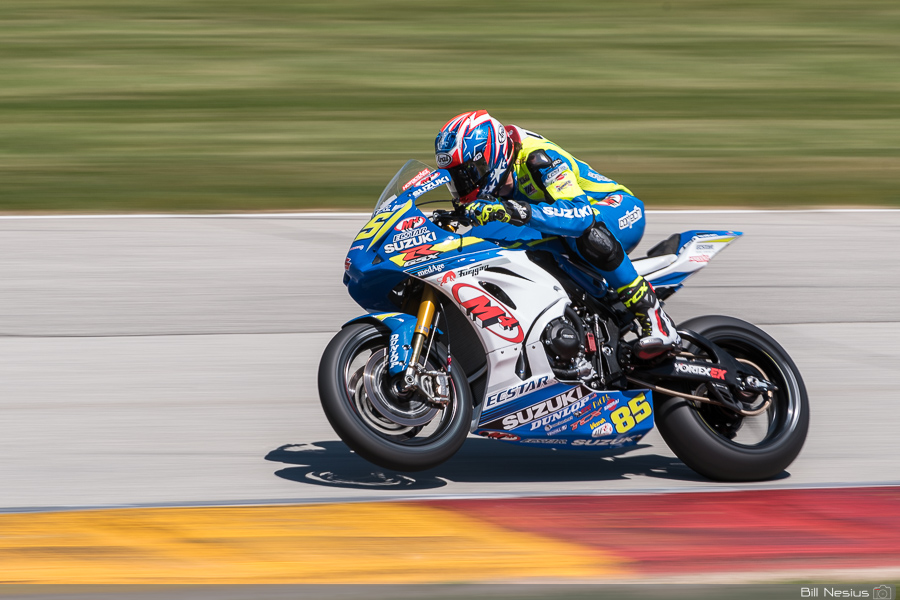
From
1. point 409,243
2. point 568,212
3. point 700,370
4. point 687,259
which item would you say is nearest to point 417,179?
point 409,243

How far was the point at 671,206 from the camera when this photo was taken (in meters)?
12.3

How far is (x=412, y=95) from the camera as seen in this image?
17.2 meters

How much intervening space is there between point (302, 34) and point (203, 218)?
9.77m

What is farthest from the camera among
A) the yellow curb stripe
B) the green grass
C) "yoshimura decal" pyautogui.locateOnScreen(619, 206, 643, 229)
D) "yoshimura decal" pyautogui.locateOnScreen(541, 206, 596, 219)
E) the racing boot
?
the green grass

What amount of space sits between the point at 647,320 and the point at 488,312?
77 centimetres

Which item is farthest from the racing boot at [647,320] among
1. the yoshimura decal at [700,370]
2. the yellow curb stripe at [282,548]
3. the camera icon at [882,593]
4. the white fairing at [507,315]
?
the camera icon at [882,593]

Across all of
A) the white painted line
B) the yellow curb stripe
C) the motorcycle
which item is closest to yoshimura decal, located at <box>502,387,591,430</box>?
the motorcycle

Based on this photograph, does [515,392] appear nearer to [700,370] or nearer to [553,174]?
[700,370]

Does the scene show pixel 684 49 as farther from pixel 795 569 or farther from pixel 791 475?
pixel 795 569

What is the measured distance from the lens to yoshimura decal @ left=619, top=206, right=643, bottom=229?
588 centimetres

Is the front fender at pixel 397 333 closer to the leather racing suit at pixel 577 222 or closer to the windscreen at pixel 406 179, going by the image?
the windscreen at pixel 406 179

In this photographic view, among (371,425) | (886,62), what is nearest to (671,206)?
(371,425)

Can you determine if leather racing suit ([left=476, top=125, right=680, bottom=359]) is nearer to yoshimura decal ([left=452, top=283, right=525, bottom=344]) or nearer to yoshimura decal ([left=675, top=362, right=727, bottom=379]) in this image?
yoshimura decal ([left=675, top=362, right=727, bottom=379])

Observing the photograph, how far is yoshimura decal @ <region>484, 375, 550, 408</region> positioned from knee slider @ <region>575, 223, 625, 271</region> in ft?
1.94
